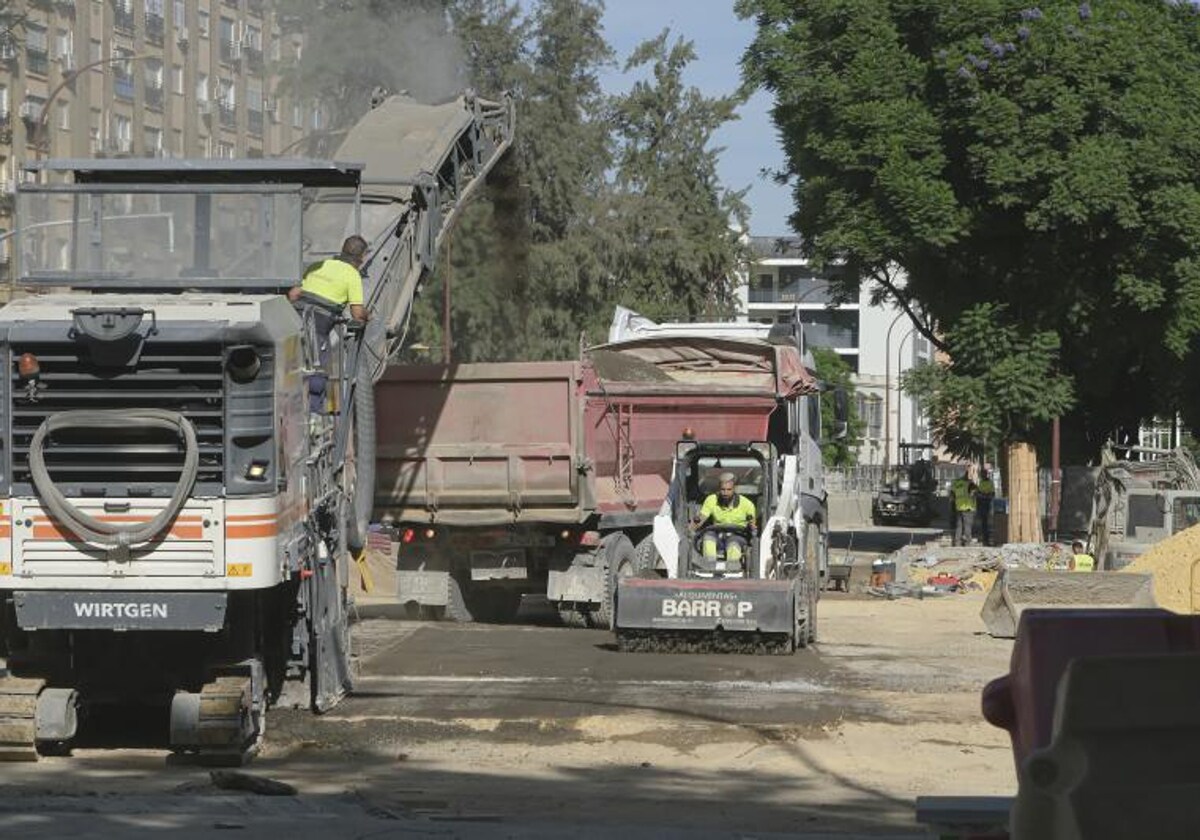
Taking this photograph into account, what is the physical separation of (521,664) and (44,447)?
260 inches

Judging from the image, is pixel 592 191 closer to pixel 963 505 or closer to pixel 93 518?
pixel 963 505

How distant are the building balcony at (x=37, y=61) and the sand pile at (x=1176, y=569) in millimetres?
26985

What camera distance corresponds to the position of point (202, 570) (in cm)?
1186

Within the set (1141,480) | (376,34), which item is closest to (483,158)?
(376,34)

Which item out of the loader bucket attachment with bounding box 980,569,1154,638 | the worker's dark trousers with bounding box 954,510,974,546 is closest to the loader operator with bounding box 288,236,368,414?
the loader bucket attachment with bounding box 980,569,1154,638

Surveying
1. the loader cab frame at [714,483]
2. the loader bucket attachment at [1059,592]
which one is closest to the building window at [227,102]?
the loader cab frame at [714,483]

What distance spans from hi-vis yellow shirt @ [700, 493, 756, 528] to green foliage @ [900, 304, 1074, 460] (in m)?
16.3

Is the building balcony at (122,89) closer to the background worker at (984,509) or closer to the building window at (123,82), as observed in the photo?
the building window at (123,82)

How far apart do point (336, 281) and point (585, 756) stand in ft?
13.0

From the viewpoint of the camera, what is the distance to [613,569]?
21.1 m

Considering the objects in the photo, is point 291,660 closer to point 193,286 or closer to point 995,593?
point 193,286

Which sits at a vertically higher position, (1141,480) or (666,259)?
(666,259)

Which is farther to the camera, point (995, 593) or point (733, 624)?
point (995, 593)

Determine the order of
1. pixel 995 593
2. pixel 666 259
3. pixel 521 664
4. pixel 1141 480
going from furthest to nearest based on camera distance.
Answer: pixel 666 259 → pixel 1141 480 → pixel 995 593 → pixel 521 664
